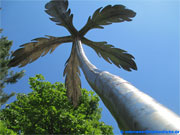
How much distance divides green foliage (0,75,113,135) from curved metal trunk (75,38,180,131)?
22.7ft

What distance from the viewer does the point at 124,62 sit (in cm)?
385

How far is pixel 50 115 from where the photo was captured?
30.3 feet

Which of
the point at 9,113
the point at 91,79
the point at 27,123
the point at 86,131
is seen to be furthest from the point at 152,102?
the point at 9,113

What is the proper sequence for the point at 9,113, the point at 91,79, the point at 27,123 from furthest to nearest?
the point at 9,113 < the point at 27,123 < the point at 91,79

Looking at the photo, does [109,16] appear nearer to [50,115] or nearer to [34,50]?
[34,50]

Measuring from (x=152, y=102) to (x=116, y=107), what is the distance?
1.03 ft

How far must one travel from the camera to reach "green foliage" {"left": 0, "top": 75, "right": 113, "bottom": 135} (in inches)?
346

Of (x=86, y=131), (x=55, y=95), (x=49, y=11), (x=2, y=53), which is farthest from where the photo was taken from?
(x=2, y=53)

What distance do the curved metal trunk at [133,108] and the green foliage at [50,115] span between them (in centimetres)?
691

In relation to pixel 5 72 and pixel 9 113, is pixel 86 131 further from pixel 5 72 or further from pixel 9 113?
pixel 5 72

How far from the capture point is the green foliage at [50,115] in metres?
8.79

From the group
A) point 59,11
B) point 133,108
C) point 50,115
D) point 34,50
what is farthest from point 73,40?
point 50,115

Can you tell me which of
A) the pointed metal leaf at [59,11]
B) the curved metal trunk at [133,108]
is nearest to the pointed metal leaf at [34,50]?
the pointed metal leaf at [59,11]

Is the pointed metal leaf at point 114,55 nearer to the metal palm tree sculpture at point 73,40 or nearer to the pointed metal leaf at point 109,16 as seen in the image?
the metal palm tree sculpture at point 73,40
